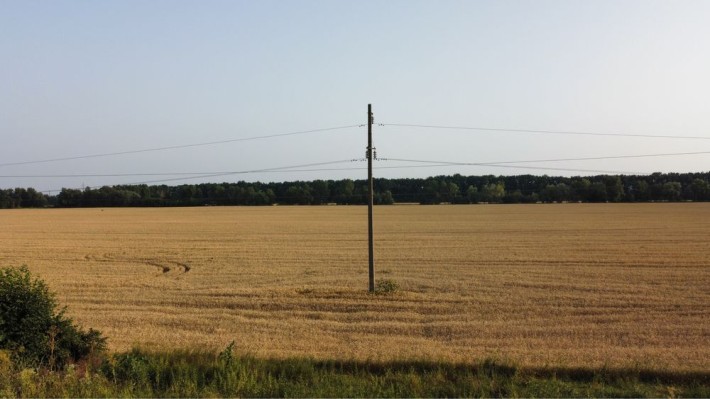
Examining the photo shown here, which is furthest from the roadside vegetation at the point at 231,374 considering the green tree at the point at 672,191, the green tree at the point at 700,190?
the green tree at the point at 700,190

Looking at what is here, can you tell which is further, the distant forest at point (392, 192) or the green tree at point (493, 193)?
the green tree at point (493, 193)

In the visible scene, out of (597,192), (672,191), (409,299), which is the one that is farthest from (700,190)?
(409,299)

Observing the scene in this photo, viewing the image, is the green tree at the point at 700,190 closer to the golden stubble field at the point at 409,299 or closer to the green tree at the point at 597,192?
the green tree at the point at 597,192

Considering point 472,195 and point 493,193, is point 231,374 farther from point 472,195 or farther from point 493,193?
point 493,193

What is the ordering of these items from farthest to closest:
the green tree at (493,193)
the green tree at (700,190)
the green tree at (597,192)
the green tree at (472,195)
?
the green tree at (472,195) → the green tree at (493,193) → the green tree at (597,192) → the green tree at (700,190)

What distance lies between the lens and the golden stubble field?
12.0m

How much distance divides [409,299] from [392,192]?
326 feet

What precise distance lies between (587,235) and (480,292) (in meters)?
27.1

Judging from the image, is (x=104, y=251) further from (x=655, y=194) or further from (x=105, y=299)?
(x=655, y=194)

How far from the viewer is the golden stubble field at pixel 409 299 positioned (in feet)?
39.3

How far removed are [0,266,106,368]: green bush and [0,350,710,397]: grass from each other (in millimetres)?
841

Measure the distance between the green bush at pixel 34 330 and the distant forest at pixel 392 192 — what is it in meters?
94.7

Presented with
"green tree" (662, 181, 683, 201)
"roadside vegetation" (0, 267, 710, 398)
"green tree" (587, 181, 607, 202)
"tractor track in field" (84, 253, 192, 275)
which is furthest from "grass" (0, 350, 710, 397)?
"green tree" (662, 181, 683, 201)

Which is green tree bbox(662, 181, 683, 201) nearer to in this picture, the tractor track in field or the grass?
the tractor track in field
